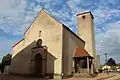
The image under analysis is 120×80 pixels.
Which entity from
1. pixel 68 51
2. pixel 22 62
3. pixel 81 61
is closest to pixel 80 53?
pixel 68 51

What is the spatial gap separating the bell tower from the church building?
606 centimetres

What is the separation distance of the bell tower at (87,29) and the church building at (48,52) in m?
6.06

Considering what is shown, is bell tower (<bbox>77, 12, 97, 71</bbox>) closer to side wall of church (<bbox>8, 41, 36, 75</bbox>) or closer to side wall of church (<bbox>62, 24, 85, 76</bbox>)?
side wall of church (<bbox>62, 24, 85, 76</bbox>)

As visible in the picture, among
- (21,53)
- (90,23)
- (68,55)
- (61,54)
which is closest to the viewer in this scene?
(61,54)

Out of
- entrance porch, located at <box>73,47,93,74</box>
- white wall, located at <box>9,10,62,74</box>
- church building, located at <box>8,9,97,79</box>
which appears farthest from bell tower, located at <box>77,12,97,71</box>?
white wall, located at <box>9,10,62,74</box>

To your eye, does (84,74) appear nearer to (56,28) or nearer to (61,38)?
(61,38)

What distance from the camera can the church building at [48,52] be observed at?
90.5 feet

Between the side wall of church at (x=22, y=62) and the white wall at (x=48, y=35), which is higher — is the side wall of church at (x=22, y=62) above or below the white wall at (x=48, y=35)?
below

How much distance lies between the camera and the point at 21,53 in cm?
3234

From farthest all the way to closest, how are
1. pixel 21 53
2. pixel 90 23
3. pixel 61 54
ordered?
1. pixel 90 23
2. pixel 21 53
3. pixel 61 54

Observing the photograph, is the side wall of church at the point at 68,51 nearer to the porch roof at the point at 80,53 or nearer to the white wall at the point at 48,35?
the porch roof at the point at 80,53

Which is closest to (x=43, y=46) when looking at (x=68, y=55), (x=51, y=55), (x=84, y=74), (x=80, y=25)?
(x=51, y=55)

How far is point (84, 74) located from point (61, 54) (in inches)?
187

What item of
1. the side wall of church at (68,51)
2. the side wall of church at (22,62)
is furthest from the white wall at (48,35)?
the side wall of church at (68,51)
